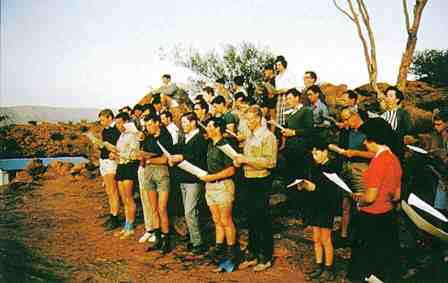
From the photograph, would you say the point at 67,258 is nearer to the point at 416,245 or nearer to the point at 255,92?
the point at 255,92

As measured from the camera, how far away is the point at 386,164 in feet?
12.0

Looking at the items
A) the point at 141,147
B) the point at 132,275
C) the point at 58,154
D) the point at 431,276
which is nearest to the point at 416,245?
the point at 431,276

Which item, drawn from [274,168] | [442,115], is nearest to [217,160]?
[274,168]

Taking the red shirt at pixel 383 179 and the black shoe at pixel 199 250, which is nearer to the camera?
the red shirt at pixel 383 179

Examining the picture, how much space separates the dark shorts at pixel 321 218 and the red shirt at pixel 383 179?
1160 mm

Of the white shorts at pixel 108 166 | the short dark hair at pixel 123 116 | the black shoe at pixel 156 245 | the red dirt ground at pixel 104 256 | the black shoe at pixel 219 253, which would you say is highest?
the short dark hair at pixel 123 116

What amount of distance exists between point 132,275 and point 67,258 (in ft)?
4.66

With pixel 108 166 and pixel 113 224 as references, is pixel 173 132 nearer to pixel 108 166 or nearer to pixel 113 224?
pixel 108 166

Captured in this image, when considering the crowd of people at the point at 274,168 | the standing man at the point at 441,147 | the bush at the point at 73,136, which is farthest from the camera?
the bush at the point at 73,136

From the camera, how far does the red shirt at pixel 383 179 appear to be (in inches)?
144

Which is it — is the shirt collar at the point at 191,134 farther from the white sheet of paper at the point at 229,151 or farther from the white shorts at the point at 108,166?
the white shorts at the point at 108,166

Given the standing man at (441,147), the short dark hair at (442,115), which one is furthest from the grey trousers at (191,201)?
the short dark hair at (442,115)

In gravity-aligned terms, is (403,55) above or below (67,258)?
above

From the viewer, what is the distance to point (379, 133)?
3.71 meters
